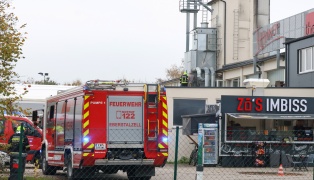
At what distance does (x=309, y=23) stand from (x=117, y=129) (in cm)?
2251

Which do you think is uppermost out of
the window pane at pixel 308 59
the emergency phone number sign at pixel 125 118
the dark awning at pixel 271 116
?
the window pane at pixel 308 59

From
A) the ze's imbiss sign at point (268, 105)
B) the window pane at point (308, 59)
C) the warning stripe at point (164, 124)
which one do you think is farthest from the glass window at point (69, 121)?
the window pane at point (308, 59)

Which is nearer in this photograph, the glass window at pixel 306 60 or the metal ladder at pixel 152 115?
the metal ladder at pixel 152 115

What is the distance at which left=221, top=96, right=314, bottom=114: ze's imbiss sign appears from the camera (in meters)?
30.1

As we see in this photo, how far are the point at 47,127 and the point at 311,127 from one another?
14368mm

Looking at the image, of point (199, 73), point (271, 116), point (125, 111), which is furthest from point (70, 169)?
point (199, 73)

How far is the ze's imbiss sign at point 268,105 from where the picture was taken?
30078mm

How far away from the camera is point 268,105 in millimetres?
30438

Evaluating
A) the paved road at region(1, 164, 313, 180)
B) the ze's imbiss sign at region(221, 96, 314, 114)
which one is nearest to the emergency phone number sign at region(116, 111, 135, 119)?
the paved road at region(1, 164, 313, 180)

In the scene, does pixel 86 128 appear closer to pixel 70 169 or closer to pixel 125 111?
pixel 125 111

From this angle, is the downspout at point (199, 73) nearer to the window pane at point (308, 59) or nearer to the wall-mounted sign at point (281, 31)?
the wall-mounted sign at point (281, 31)

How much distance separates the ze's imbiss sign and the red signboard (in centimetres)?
854

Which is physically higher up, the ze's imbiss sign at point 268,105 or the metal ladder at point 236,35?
the metal ladder at point 236,35

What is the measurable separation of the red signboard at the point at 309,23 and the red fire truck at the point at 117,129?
21192mm
